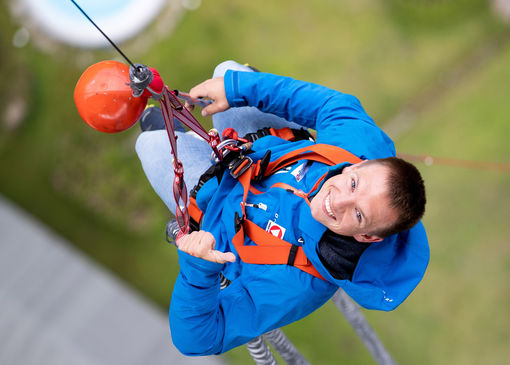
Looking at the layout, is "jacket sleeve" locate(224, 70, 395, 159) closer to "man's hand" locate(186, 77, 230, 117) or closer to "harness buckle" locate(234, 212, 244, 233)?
"man's hand" locate(186, 77, 230, 117)

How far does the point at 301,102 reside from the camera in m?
1.13

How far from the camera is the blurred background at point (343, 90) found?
79.3 inches

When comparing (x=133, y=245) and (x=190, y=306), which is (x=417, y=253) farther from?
(x=133, y=245)

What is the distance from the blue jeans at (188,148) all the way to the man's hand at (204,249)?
344mm

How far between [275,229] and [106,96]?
0.46 m

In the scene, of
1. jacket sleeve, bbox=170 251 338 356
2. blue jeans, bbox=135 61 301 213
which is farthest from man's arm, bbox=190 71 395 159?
jacket sleeve, bbox=170 251 338 356

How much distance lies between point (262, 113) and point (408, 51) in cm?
130

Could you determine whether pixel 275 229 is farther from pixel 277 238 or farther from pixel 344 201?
pixel 344 201

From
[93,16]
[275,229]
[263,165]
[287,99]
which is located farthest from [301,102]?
[93,16]

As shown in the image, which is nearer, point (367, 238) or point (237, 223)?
point (367, 238)

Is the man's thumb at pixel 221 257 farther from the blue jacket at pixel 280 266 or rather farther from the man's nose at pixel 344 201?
the man's nose at pixel 344 201

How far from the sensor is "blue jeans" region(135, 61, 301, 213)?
1245 mm

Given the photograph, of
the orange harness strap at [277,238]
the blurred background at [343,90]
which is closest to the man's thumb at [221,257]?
the orange harness strap at [277,238]

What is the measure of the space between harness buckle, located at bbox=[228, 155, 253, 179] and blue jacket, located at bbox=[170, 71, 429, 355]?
6 centimetres
